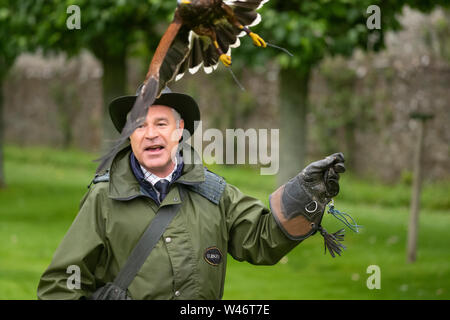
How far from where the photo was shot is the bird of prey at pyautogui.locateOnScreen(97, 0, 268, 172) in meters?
3.04

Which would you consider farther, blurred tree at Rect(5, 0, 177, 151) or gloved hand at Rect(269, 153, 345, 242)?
blurred tree at Rect(5, 0, 177, 151)

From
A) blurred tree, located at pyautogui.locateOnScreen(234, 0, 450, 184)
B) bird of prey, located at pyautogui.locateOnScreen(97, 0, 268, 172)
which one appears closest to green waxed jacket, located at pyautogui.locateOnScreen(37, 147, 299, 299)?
bird of prey, located at pyautogui.locateOnScreen(97, 0, 268, 172)

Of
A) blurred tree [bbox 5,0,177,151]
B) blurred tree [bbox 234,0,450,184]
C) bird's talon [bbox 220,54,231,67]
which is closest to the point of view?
bird's talon [bbox 220,54,231,67]

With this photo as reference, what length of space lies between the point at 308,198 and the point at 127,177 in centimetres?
95

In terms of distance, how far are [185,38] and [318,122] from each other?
1381 centimetres

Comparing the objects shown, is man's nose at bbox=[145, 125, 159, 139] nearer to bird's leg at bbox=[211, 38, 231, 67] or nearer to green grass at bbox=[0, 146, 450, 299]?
bird's leg at bbox=[211, 38, 231, 67]

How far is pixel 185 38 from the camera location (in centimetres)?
334

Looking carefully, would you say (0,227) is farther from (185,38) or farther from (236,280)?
(185,38)

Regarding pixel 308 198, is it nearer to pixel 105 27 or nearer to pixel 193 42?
pixel 193 42

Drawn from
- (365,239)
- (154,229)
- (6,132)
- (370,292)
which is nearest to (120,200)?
(154,229)

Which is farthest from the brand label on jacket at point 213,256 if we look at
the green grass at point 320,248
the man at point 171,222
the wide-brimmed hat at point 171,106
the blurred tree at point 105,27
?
the blurred tree at point 105,27

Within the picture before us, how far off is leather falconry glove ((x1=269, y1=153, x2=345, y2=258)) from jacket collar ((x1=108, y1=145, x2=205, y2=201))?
1.41 ft

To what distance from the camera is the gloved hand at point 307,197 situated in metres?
3.29
